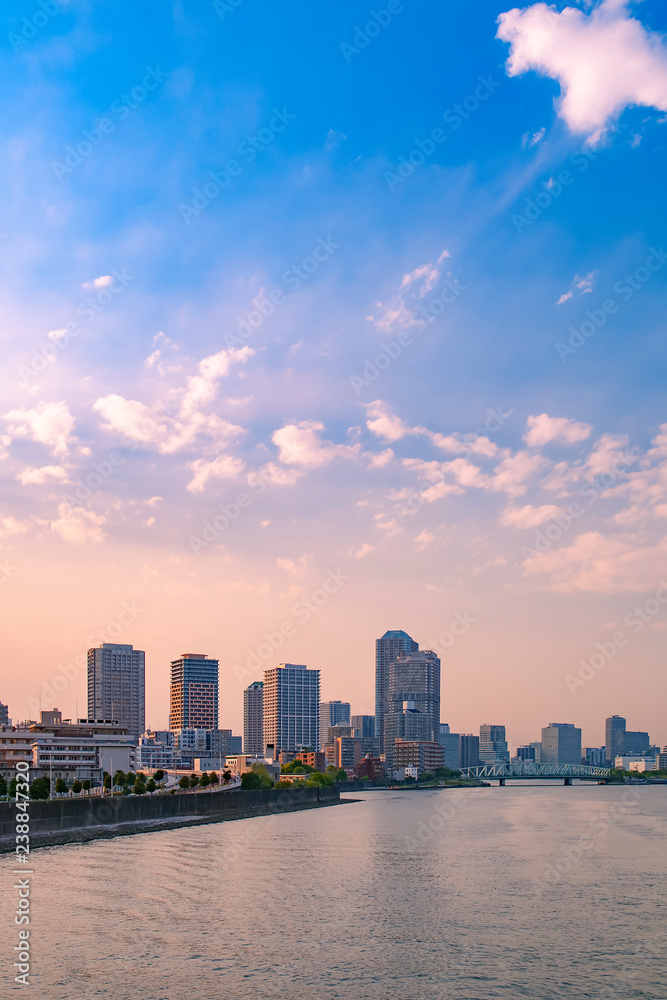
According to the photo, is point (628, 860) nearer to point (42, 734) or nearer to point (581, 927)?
point (581, 927)

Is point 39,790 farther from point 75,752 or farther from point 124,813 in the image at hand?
point 75,752

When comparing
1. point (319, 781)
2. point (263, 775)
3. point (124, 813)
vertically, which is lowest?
point (319, 781)

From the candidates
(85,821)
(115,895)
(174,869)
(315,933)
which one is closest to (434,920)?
(315,933)

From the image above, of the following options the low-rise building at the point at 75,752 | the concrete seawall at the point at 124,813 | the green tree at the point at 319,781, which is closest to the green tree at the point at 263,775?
the green tree at the point at 319,781

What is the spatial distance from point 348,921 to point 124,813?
57.7m

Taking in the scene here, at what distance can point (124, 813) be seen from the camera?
8888 cm

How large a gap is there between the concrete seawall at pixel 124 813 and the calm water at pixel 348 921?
4990mm

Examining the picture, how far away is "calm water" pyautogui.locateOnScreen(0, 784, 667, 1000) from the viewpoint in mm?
28344

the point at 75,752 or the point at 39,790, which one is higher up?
the point at 39,790

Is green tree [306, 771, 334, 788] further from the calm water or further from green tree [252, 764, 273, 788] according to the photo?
the calm water

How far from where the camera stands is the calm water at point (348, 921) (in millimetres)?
28344

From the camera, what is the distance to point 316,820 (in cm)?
10631

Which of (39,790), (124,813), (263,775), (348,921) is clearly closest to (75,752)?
(263,775)

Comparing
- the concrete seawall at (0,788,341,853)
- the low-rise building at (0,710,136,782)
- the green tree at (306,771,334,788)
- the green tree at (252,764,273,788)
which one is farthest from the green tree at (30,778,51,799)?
the green tree at (306,771,334,788)
